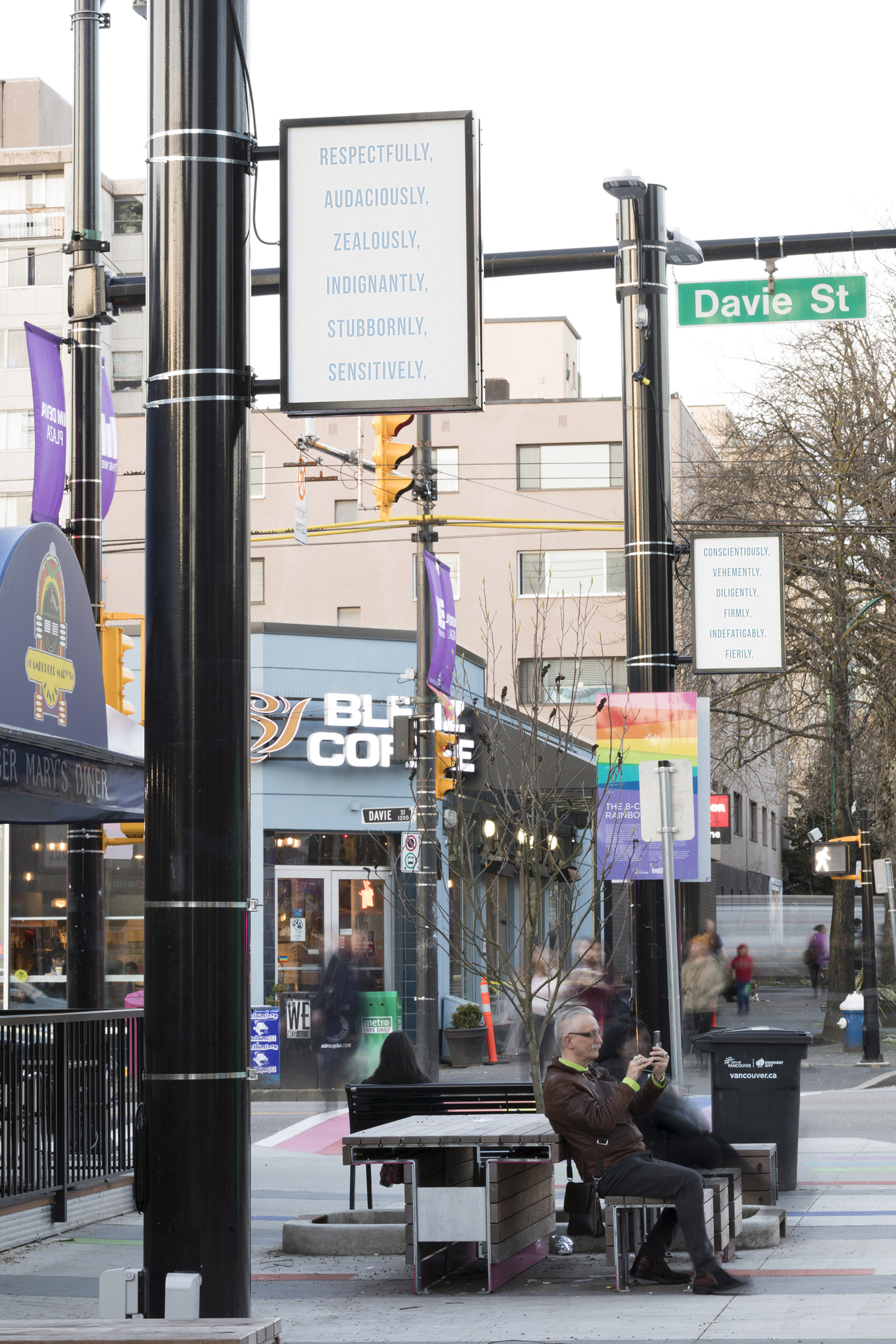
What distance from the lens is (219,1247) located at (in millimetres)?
5691

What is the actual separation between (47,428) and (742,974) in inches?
1090

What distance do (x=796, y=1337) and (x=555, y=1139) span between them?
1.97 meters

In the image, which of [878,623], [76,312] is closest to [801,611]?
[878,623]

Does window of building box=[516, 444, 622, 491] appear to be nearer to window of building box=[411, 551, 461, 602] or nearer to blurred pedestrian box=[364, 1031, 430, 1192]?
window of building box=[411, 551, 461, 602]

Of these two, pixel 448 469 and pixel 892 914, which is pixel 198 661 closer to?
pixel 892 914

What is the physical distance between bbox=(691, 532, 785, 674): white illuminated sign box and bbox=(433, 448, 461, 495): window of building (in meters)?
39.9

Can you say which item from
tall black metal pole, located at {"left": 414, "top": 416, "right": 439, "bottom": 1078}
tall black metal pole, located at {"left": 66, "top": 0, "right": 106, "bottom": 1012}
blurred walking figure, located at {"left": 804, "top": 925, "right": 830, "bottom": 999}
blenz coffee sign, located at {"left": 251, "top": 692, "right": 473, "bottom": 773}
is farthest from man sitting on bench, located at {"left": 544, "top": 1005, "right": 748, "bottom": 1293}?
blurred walking figure, located at {"left": 804, "top": 925, "right": 830, "bottom": 999}

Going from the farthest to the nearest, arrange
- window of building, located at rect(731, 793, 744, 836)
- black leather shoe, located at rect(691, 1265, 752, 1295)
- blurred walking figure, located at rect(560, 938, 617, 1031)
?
window of building, located at rect(731, 793, 744, 836) → blurred walking figure, located at rect(560, 938, 617, 1031) → black leather shoe, located at rect(691, 1265, 752, 1295)

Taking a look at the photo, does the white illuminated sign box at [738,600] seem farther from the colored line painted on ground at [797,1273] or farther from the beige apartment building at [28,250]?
the beige apartment building at [28,250]

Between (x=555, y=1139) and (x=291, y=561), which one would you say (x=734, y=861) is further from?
(x=555, y=1139)

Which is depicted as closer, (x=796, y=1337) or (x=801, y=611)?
(x=796, y=1337)

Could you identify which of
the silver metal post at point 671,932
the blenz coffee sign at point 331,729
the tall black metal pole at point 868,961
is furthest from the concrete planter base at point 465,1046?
the silver metal post at point 671,932

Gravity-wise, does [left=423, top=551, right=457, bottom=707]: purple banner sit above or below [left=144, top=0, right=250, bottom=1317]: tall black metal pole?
above

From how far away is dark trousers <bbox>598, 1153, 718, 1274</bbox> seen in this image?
8.71 m
